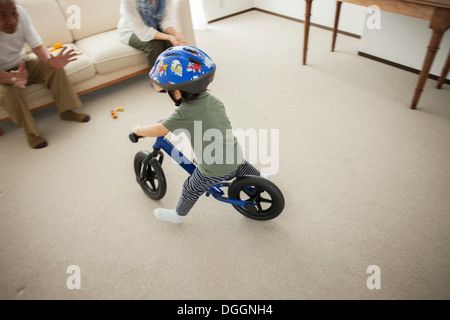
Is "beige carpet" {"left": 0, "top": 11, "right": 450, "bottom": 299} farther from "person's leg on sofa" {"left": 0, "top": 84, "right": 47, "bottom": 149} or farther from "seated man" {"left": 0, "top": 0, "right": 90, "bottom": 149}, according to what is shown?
"seated man" {"left": 0, "top": 0, "right": 90, "bottom": 149}

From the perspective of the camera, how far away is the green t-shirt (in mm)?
1151

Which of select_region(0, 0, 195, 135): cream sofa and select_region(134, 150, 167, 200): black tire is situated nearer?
select_region(134, 150, 167, 200): black tire

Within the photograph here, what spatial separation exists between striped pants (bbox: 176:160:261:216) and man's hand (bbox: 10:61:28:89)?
4.77ft

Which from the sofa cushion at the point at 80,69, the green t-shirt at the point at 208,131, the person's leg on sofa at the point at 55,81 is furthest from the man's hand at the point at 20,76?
the green t-shirt at the point at 208,131

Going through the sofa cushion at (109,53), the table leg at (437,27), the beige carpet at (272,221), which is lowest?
the beige carpet at (272,221)

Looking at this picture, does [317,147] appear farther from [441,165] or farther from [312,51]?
[312,51]

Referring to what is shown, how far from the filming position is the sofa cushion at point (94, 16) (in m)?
2.56

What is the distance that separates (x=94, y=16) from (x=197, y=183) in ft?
6.99

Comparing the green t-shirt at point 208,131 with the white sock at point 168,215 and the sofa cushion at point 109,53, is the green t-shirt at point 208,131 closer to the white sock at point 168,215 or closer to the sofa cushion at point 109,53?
the white sock at point 168,215

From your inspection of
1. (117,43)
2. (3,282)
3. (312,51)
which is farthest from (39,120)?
(312,51)

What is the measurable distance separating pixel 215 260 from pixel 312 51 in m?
2.47

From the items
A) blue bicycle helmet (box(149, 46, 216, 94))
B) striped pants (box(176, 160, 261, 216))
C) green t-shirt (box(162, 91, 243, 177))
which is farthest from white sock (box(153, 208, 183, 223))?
blue bicycle helmet (box(149, 46, 216, 94))

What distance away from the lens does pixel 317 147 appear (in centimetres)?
195

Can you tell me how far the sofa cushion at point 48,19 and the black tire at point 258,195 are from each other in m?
2.16
